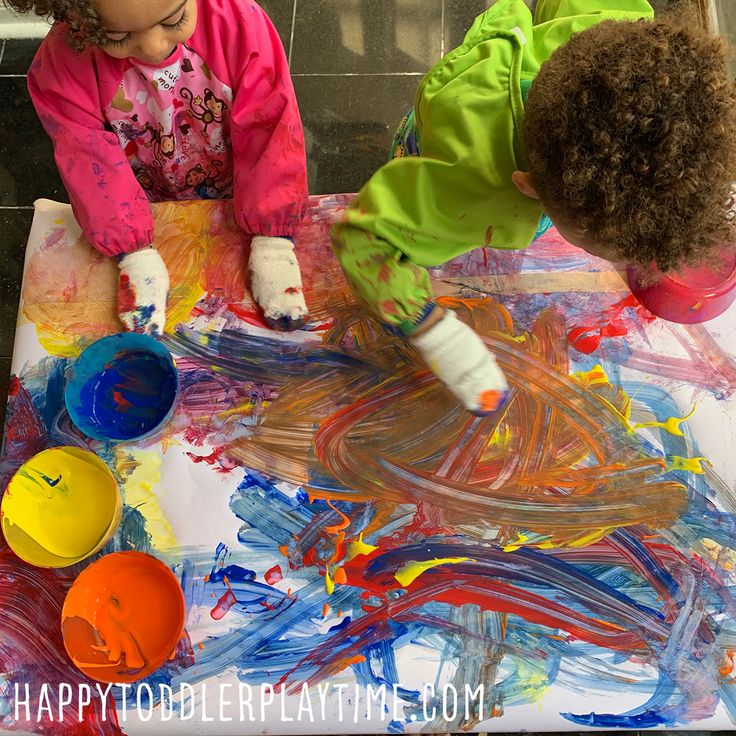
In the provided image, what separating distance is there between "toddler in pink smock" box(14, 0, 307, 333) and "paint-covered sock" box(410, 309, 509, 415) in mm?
227

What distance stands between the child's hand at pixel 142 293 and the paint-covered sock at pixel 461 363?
16.0 inches

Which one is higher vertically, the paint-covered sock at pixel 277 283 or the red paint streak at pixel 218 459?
the paint-covered sock at pixel 277 283

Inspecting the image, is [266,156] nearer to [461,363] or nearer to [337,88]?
[461,363]

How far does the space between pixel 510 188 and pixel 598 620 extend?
1.86 ft

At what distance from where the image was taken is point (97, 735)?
86cm

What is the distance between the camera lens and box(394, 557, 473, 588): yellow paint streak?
2.89 feet

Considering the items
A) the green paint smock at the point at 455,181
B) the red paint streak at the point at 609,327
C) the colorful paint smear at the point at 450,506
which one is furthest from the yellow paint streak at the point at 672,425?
the green paint smock at the point at 455,181

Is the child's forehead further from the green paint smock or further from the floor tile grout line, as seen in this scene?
the floor tile grout line

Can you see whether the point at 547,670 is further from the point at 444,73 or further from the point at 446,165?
the point at 444,73

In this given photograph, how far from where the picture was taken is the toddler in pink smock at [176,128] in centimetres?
99

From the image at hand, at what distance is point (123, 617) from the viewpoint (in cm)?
88

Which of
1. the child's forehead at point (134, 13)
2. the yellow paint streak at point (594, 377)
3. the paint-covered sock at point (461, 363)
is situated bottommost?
the yellow paint streak at point (594, 377)

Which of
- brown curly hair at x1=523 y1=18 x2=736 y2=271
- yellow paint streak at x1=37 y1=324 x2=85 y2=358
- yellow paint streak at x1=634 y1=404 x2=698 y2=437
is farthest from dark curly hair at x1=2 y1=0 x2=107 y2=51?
yellow paint streak at x1=634 y1=404 x2=698 y2=437

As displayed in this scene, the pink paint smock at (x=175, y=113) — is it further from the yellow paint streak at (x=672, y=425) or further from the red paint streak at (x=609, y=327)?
the yellow paint streak at (x=672, y=425)
